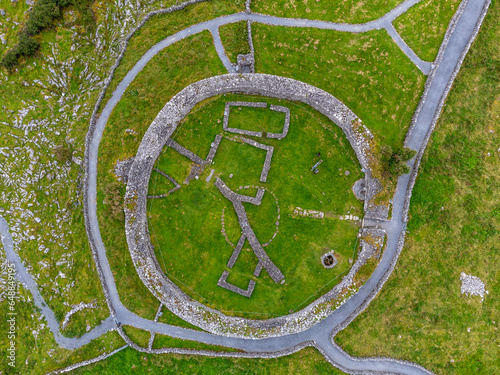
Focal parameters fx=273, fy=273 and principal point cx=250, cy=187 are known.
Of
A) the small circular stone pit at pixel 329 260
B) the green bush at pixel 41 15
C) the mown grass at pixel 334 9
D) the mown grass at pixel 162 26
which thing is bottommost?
the small circular stone pit at pixel 329 260

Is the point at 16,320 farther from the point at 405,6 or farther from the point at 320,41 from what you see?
the point at 405,6

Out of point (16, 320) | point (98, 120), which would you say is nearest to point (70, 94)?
point (98, 120)

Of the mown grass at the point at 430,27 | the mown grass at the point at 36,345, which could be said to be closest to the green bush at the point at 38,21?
the mown grass at the point at 36,345

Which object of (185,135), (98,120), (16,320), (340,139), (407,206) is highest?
(340,139)

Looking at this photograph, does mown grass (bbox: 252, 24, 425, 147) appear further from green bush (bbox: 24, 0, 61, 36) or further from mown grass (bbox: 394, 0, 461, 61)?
green bush (bbox: 24, 0, 61, 36)

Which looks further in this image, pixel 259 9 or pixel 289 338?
pixel 259 9

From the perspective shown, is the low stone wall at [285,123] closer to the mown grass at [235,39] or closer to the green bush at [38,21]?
the mown grass at [235,39]

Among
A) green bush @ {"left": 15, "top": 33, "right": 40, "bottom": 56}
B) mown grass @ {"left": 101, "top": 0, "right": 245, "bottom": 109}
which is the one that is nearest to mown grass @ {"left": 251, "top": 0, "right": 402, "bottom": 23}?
mown grass @ {"left": 101, "top": 0, "right": 245, "bottom": 109}
